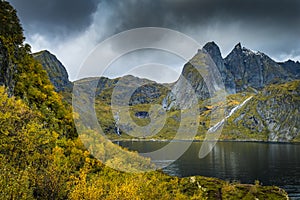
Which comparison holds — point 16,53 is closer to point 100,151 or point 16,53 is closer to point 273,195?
point 100,151

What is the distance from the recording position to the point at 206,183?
91812mm

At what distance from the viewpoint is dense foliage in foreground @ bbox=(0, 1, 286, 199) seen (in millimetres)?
29844

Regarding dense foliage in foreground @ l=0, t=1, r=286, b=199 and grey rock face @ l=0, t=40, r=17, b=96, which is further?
grey rock face @ l=0, t=40, r=17, b=96

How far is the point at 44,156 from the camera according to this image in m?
34.9

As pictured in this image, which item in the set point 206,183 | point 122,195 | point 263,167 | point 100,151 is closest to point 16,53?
point 100,151

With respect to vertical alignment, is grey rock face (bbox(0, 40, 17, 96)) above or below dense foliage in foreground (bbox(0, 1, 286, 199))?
above

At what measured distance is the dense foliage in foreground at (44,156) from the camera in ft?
97.9

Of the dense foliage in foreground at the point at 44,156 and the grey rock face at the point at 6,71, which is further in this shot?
the grey rock face at the point at 6,71

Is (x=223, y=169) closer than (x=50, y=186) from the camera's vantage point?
No

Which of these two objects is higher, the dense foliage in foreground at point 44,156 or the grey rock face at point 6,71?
the grey rock face at point 6,71

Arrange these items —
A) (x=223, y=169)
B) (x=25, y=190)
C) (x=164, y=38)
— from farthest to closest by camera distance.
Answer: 1. (x=223, y=169)
2. (x=164, y=38)
3. (x=25, y=190)

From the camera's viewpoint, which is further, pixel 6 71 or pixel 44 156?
pixel 6 71

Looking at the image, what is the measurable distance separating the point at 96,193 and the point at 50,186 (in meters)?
5.19

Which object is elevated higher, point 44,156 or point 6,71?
point 6,71
